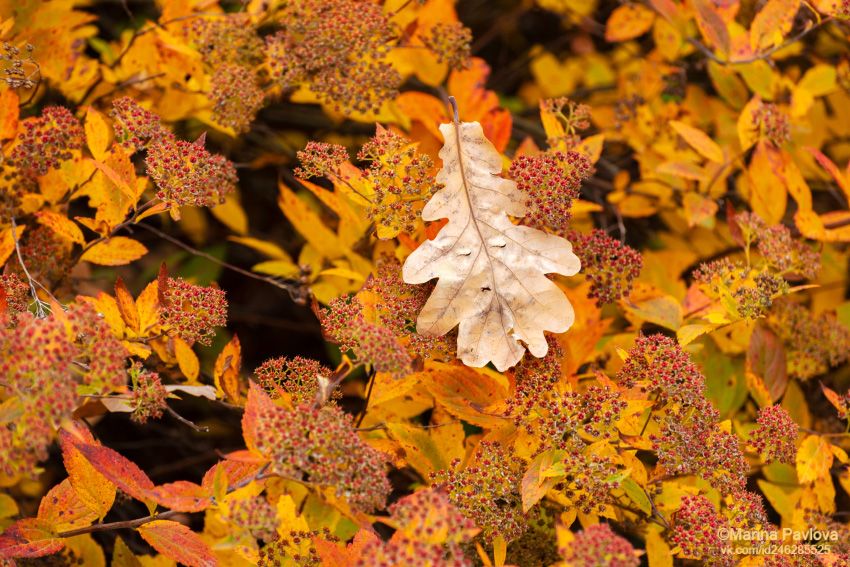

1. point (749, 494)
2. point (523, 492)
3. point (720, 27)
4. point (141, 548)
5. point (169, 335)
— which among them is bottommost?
point (141, 548)

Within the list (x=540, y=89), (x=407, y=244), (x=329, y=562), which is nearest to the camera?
(x=329, y=562)

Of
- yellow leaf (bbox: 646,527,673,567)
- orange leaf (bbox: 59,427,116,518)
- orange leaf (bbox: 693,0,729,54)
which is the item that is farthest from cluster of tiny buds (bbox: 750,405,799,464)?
orange leaf (bbox: 59,427,116,518)

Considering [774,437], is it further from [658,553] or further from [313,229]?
[313,229]


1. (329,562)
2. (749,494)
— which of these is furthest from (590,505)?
(329,562)

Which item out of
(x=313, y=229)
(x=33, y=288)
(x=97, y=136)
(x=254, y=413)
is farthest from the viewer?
(x=313, y=229)

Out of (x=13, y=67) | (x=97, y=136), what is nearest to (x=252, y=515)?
(x=97, y=136)

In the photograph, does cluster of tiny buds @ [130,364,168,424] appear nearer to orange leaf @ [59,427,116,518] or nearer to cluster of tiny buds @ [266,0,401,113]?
orange leaf @ [59,427,116,518]

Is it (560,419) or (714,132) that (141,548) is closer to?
(560,419)
